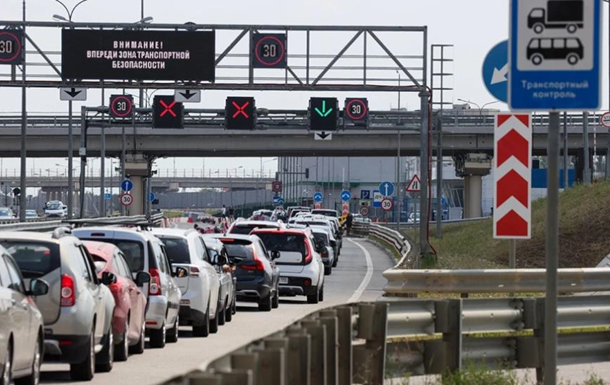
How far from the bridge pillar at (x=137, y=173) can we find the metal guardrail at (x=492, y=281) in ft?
208

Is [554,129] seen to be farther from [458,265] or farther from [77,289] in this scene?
[458,265]

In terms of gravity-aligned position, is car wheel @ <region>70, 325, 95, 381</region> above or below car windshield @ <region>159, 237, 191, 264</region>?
below

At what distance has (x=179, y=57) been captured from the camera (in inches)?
1626

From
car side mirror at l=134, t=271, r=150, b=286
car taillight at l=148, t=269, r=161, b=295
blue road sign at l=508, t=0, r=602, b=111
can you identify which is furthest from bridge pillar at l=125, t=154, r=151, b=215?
blue road sign at l=508, t=0, r=602, b=111

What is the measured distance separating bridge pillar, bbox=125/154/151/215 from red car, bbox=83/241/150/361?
65.8 metres

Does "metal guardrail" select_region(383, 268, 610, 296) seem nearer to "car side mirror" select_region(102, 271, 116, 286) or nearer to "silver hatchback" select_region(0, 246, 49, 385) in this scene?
"car side mirror" select_region(102, 271, 116, 286)

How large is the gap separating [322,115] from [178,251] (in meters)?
32.8

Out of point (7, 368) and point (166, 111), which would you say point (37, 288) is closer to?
point (7, 368)

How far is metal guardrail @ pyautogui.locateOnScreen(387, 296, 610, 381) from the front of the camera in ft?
42.7

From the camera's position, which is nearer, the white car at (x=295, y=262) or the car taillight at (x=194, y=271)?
the car taillight at (x=194, y=271)

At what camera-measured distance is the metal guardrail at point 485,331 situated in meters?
13.0

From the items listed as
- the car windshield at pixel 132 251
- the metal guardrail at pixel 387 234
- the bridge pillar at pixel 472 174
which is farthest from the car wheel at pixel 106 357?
the bridge pillar at pixel 472 174

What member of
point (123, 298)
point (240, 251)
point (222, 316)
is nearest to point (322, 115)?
point (240, 251)

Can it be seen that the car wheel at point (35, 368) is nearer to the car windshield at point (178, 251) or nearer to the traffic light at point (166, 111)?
the car windshield at point (178, 251)
